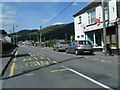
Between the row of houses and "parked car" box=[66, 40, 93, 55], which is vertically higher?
the row of houses

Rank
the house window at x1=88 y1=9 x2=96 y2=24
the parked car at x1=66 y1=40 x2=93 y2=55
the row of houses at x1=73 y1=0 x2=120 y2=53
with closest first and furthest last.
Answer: the parked car at x1=66 y1=40 x2=93 y2=55 → the row of houses at x1=73 y1=0 x2=120 y2=53 → the house window at x1=88 y1=9 x2=96 y2=24

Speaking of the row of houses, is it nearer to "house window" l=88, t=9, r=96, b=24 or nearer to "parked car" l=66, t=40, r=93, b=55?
"house window" l=88, t=9, r=96, b=24

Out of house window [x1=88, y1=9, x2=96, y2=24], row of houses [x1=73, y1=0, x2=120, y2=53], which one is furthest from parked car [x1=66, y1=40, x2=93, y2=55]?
house window [x1=88, y1=9, x2=96, y2=24]

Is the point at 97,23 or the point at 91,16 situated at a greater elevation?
the point at 91,16

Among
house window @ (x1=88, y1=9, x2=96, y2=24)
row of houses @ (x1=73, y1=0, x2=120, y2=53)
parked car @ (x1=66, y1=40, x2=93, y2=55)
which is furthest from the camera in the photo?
house window @ (x1=88, y1=9, x2=96, y2=24)

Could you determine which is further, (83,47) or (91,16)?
(91,16)

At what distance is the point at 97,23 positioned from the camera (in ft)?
62.6

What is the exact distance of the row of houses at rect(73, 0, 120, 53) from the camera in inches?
626

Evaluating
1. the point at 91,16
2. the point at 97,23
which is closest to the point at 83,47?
the point at 97,23

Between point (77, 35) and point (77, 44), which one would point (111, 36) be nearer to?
point (77, 44)

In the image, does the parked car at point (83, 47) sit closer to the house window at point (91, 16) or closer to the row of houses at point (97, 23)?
the row of houses at point (97, 23)

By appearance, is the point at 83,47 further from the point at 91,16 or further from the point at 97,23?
the point at 91,16

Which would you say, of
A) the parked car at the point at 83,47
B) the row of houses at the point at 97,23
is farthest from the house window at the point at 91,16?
the parked car at the point at 83,47

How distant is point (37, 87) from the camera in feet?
17.1
